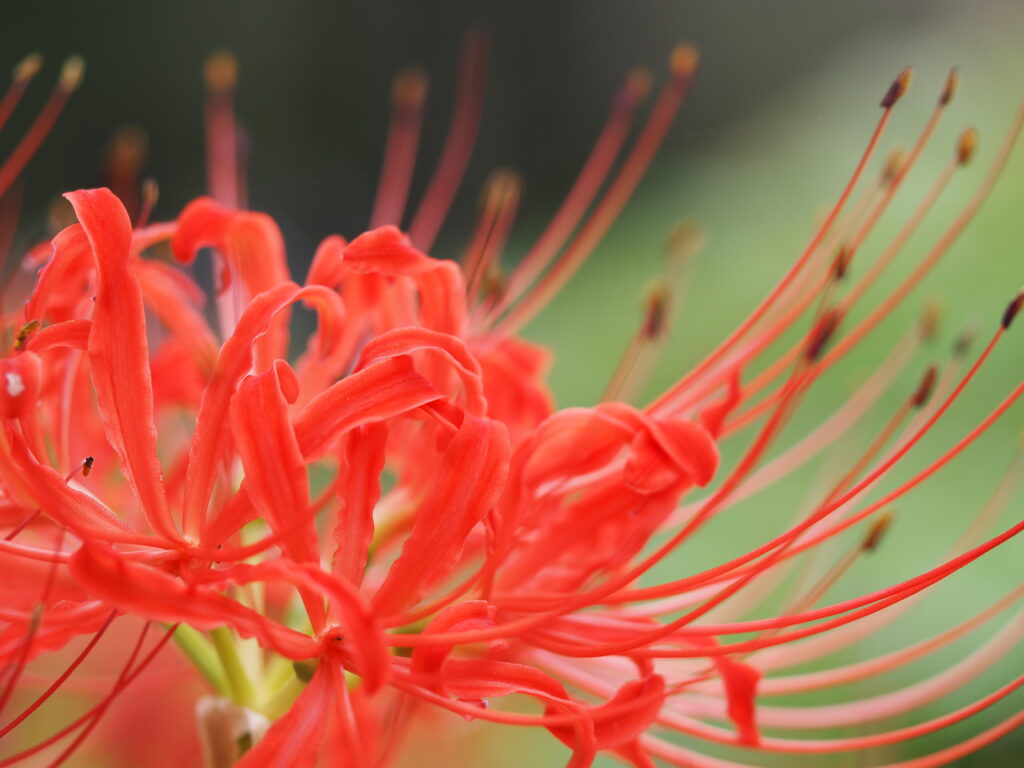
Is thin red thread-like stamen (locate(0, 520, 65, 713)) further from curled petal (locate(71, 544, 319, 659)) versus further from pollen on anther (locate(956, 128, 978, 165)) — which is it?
pollen on anther (locate(956, 128, 978, 165))

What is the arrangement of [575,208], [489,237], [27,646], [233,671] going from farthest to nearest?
[575,208]
[489,237]
[233,671]
[27,646]

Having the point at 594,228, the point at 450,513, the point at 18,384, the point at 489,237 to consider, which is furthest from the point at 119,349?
the point at 594,228

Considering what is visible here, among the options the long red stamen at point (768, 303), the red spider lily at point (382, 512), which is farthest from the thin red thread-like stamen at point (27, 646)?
the long red stamen at point (768, 303)

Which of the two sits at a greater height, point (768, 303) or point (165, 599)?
point (768, 303)

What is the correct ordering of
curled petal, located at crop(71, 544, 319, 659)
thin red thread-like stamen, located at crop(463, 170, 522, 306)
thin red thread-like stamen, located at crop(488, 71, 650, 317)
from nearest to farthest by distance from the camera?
1. curled petal, located at crop(71, 544, 319, 659)
2. thin red thread-like stamen, located at crop(463, 170, 522, 306)
3. thin red thread-like stamen, located at crop(488, 71, 650, 317)

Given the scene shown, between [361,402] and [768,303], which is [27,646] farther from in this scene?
[768,303]

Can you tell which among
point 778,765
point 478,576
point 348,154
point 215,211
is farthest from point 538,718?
point 348,154

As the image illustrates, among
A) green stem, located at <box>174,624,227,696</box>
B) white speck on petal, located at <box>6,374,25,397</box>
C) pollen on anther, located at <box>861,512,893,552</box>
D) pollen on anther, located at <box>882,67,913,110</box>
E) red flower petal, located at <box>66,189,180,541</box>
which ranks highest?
pollen on anther, located at <box>882,67,913,110</box>

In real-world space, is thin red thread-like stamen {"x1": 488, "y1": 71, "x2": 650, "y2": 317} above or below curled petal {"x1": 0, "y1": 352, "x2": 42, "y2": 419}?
above

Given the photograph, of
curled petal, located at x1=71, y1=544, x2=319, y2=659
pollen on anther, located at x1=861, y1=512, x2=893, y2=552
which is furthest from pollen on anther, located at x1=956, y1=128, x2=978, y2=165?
curled petal, located at x1=71, y1=544, x2=319, y2=659

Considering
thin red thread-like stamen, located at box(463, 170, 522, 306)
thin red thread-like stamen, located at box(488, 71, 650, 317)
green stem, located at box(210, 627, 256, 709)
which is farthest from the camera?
thin red thread-like stamen, located at box(488, 71, 650, 317)
